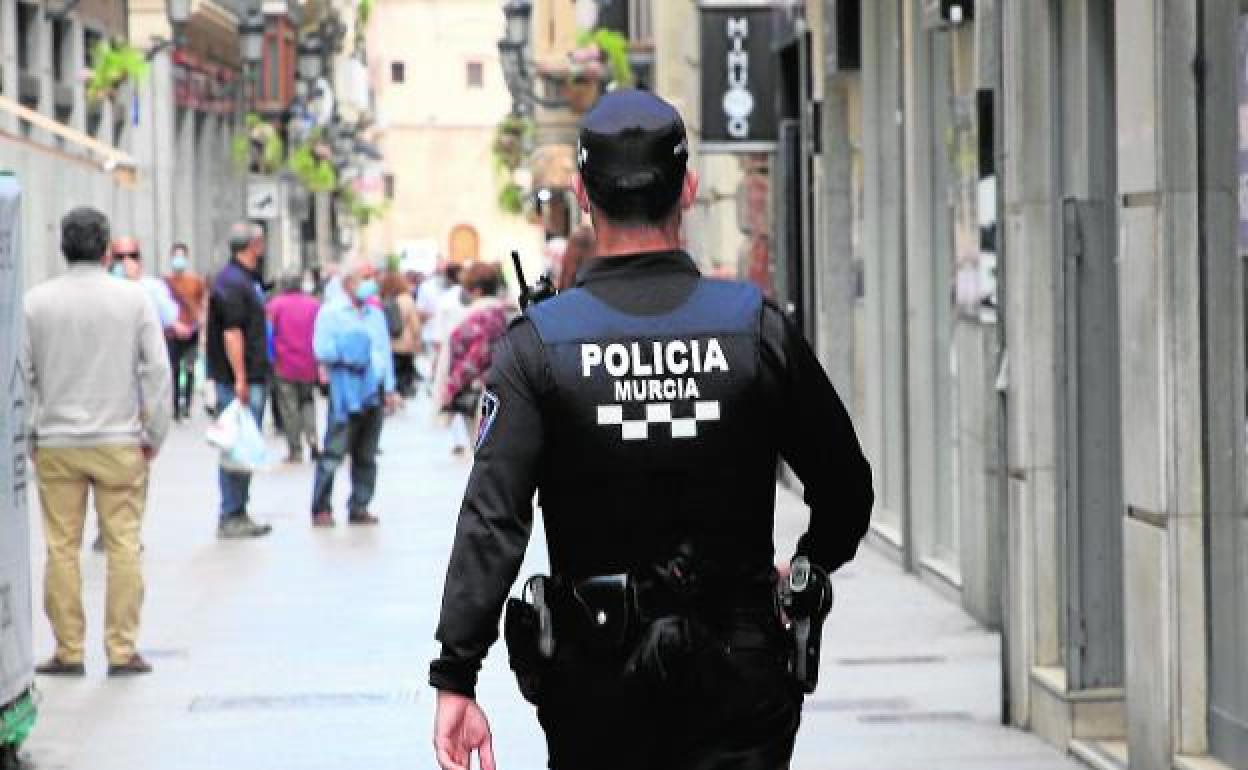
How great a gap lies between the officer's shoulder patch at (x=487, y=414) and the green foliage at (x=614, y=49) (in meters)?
33.2

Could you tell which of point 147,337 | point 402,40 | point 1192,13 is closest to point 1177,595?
point 1192,13

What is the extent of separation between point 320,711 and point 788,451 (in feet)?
23.6

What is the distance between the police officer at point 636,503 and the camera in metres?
5.37

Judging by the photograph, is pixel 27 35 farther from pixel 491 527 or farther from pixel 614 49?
pixel 491 527

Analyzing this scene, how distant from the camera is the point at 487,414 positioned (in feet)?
18.0

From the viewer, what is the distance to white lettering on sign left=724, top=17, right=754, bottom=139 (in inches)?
1016

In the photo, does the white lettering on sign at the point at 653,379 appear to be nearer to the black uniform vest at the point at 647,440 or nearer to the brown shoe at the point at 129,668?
the black uniform vest at the point at 647,440

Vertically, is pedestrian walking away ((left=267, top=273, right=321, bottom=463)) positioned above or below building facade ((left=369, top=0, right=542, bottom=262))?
below

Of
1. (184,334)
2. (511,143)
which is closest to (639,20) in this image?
(184,334)

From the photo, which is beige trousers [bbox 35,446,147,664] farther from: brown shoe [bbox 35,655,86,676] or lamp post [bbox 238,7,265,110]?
lamp post [bbox 238,7,265,110]

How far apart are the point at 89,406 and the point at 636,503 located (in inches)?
316

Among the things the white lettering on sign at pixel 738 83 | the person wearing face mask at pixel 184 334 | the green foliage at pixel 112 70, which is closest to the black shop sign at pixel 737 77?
the white lettering on sign at pixel 738 83

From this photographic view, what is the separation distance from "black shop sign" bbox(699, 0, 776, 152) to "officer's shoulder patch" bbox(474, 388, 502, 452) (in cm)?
2011

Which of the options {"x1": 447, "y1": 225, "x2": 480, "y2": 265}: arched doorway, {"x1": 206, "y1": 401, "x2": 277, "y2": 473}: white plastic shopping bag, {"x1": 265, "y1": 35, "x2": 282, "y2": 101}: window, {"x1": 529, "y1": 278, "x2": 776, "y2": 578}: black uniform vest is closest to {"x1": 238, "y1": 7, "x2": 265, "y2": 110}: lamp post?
{"x1": 206, "y1": 401, "x2": 277, "y2": 473}: white plastic shopping bag
